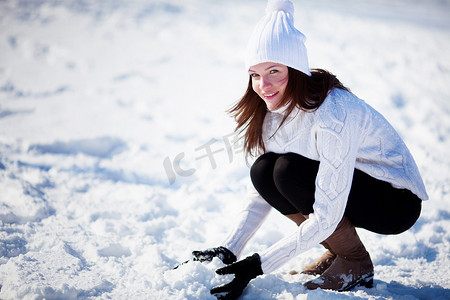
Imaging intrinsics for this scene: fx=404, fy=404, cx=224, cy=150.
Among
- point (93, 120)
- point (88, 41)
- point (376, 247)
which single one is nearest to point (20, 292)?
point (376, 247)

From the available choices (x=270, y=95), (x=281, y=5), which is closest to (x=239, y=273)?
(x=270, y=95)

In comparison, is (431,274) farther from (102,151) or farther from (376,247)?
(102,151)

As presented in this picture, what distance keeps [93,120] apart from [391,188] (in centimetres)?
315

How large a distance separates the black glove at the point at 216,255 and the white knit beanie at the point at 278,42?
80 centimetres

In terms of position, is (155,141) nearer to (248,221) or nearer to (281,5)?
(248,221)

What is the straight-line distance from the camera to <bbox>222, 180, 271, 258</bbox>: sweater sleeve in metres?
1.82

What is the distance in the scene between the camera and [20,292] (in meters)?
1.59

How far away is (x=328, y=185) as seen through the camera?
4.98 ft

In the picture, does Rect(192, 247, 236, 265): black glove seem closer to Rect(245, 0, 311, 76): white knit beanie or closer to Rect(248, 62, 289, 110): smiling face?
Rect(248, 62, 289, 110): smiling face

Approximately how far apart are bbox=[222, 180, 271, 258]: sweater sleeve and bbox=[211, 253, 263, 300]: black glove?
25 cm

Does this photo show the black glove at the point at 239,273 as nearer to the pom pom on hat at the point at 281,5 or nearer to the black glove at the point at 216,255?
the black glove at the point at 216,255

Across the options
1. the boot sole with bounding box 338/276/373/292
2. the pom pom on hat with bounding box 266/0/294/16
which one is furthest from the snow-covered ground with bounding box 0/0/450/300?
the pom pom on hat with bounding box 266/0/294/16

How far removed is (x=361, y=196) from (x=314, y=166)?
0.23 metres

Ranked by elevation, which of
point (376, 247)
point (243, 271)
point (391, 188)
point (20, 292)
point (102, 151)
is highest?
point (391, 188)
